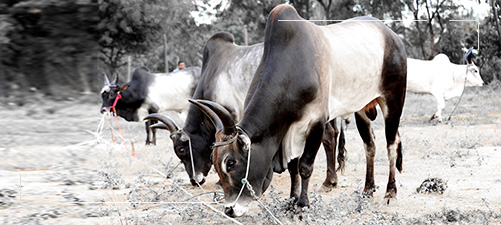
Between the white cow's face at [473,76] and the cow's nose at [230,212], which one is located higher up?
the cow's nose at [230,212]

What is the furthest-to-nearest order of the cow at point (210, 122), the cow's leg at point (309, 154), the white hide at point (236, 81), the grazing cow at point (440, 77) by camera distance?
1. the grazing cow at point (440, 77)
2. the white hide at point (236, 81)
3. the cow at point (210, 122)
4. the cow's leg at point (309, 154)

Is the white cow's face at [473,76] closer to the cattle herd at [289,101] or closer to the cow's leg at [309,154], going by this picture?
the cattle herd at [289,101]

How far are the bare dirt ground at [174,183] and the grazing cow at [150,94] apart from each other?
1.27 meters

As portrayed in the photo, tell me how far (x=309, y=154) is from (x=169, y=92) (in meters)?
7.54

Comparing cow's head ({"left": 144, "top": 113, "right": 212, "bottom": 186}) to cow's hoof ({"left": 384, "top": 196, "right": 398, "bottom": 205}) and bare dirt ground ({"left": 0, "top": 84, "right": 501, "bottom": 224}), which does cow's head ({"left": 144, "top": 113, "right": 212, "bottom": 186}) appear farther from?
cow's hoof ({"left": 384, "top": 196, "right": 398, "bottom": 205})

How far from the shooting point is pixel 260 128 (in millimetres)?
3693

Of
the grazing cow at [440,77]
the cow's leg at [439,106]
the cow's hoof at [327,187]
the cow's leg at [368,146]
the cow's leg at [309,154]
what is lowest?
the cow's leg at [439,106]

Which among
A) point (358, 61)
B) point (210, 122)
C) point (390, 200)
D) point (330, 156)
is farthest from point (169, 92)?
point (390, 200)

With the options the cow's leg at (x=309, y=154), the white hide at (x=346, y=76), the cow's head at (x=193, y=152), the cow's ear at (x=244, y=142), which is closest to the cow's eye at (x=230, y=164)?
the cow's ear at (x=244, y=142)

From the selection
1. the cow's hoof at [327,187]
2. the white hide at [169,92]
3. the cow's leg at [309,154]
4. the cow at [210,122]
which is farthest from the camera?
the white hide at [169,92]

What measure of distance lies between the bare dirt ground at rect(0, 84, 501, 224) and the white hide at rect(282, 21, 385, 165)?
23.1 inches

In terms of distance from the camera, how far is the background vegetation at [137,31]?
1688 millimetres

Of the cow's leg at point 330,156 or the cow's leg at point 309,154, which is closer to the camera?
the cow's leg at point 309,154

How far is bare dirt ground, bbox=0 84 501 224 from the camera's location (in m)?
1.77
